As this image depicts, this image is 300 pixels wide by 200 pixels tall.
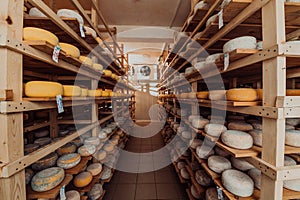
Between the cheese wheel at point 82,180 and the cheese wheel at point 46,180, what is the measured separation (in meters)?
0.38

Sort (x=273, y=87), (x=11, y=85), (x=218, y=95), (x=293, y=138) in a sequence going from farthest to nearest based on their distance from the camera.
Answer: (x=218, y=95)
(x=293, y=138)
(x=273, y=87)
(x=11, y=85)

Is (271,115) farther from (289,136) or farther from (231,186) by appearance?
(231,186)

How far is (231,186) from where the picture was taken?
1.11 m

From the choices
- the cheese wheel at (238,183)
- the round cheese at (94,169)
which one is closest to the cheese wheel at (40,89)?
the round cheese at (94,169)

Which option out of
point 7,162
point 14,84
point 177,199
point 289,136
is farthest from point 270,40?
point 177,199

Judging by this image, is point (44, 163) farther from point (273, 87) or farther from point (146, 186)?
point (273, 87)

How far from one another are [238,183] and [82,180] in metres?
1.30

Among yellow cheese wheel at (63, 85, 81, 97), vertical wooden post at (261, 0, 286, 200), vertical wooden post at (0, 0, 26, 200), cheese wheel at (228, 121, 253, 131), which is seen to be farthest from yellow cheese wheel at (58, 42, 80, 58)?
cheese wheel at (228, 121, 253, 131)

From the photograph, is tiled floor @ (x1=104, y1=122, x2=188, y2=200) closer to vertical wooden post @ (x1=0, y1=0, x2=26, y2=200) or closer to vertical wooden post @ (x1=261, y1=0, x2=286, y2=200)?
vertical wooden post @ (x1=261, y1=0, x2=286, y2=200)

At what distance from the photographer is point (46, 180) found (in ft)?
3.48

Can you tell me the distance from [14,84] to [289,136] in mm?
1523

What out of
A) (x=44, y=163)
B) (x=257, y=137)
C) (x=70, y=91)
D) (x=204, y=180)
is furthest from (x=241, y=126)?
(x=44, y=163)

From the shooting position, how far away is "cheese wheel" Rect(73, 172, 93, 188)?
59.6 inches

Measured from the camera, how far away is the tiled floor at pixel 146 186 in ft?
6.79
